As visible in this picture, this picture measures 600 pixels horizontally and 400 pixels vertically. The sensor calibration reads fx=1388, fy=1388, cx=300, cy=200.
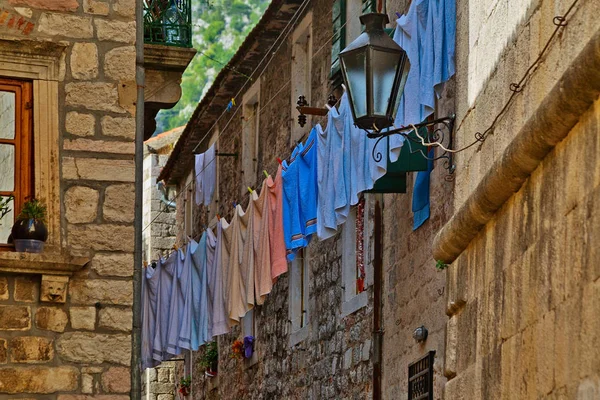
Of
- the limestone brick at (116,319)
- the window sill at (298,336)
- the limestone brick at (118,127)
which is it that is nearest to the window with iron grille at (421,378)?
the limestone brick at (116,319)

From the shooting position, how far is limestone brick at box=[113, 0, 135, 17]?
1060cm

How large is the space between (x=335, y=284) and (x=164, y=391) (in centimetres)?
1291

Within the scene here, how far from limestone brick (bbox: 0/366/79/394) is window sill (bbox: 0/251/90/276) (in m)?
0.70

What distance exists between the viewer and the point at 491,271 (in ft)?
21.1

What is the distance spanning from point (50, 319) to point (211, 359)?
40.4 ft

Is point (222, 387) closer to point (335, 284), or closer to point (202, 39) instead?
point (335, 284)

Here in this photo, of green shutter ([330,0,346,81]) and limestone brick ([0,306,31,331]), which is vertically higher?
green shutter ([330,0,346,81])

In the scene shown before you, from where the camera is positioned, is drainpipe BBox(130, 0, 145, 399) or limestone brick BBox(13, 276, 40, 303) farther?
drainpipe BBox(130, 0, 145, 399)

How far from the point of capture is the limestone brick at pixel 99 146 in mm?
10438

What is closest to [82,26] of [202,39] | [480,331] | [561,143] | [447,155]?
[447,155]

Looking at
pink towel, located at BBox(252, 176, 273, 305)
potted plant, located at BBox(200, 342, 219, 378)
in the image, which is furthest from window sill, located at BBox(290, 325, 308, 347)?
potted plant, located at BBox(200, 342, 219, 378)

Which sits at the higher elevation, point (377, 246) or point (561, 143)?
point (377, 246)

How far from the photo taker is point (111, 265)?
33.8ft

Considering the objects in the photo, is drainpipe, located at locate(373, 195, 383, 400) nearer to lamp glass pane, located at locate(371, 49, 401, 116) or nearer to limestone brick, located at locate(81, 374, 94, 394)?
limestone brick, located at locate(81, 374, 94, 394)
